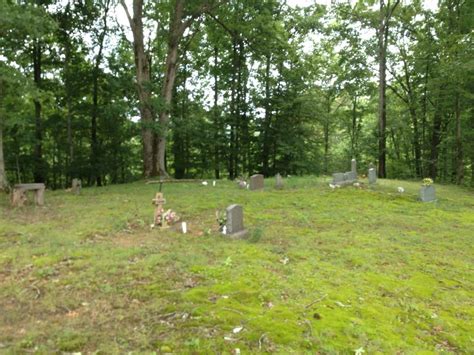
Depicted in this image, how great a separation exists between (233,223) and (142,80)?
1217 centimetres

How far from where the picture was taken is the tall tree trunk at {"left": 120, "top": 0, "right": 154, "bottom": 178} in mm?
16875

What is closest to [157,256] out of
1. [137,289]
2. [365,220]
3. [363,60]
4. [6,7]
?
[137,289]

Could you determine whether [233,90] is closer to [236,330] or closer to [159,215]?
[159,215]

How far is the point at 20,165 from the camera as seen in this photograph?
800 inches

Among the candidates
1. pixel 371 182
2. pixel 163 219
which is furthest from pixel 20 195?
pixel 371 182

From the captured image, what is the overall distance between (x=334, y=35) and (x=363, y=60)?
8.05ft

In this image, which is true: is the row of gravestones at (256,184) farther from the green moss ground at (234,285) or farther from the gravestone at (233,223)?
the gravestone at (233,223)

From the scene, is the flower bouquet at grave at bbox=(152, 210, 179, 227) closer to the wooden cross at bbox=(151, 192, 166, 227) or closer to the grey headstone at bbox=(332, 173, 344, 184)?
the wooden cross at bbox=(151, 192, 166, 227)

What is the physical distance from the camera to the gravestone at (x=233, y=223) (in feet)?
23.3

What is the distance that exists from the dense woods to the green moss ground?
943 centimetres

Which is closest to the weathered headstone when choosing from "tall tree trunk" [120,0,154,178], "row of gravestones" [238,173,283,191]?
"row of gravestones" [238,173,283,191]

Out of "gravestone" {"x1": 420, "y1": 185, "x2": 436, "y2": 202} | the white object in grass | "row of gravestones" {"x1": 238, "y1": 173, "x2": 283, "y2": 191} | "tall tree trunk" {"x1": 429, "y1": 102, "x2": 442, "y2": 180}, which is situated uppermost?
"tall tree trunk" {"x1": 429, "y1": 102, "x2": 442, "y2": 180}

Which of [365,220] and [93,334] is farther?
[365,220]

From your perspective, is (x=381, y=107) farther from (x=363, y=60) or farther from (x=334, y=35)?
(x=334, y=35)
